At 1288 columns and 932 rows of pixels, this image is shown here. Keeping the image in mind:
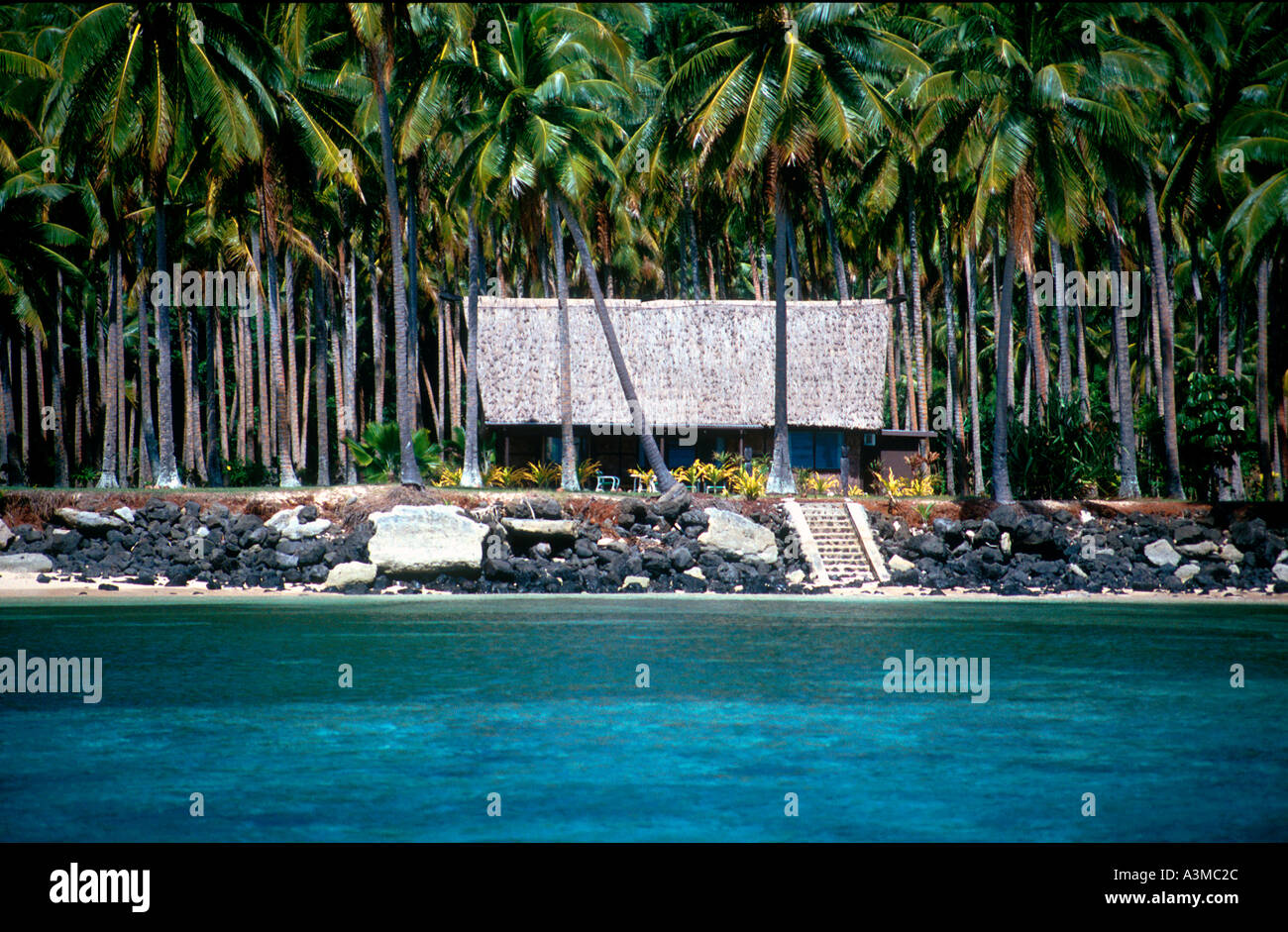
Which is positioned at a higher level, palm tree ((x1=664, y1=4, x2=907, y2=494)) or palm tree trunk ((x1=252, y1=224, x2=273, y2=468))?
palm tree ((x1=664, y1=4, x2=907, y2=494))

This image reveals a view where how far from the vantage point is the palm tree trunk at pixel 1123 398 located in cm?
2791

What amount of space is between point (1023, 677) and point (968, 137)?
15050 millimetres

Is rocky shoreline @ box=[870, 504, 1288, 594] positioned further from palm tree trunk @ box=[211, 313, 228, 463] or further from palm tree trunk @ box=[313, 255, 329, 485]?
palm tree trunk @ box=[211, 313, 228, 463]

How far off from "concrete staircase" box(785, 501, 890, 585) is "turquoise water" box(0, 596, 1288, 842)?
568 centimetres

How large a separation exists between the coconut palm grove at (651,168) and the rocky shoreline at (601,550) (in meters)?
2.24

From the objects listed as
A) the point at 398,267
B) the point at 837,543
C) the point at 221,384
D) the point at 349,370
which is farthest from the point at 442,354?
the point at 837,543

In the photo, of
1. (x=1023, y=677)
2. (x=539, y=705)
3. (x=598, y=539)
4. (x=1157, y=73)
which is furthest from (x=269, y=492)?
(x=1157, y=73)

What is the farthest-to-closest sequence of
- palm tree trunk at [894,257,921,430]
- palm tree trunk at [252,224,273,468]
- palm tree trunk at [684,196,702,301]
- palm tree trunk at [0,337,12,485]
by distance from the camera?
palm tree trunk at [684,196,702,301]
palm tree trunk at [894,257,921,430]
palm tree trunk at [0,337,12,485]
palm tree trunk at [252,224,273,468]

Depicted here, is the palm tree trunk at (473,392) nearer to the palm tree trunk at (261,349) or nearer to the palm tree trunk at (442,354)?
the palm tree trunk at (261,349)

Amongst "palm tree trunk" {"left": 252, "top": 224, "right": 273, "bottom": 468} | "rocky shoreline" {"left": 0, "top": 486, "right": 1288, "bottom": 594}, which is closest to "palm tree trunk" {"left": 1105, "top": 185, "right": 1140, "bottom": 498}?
"rocky shoreline" {"left": 0, "top": 486, "right": 1288, "bottom": 594}

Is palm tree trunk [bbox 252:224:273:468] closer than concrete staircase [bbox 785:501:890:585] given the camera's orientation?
No

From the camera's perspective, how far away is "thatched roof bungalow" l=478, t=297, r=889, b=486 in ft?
110

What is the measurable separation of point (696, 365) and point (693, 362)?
124mm

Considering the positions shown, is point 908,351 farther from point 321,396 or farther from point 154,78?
point 154,78
